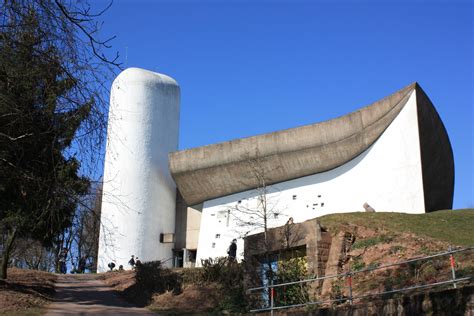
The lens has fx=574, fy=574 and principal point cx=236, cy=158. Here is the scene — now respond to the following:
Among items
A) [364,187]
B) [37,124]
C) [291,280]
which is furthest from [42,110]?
[364,187]

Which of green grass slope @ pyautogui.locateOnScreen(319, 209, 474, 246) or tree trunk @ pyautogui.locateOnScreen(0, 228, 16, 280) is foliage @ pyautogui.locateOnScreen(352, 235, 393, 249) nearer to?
green grass slope @ pyautogui.locateOnScreen(319, 209, 474, 246)

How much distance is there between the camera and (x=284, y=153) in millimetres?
33938

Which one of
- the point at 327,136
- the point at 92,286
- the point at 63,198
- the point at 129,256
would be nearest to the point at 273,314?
the point at 63,198

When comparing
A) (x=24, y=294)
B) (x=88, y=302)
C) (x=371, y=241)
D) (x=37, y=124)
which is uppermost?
(x=37, y=124)

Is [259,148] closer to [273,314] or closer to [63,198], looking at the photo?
[273,314]

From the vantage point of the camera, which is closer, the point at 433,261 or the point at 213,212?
the point at 433,261

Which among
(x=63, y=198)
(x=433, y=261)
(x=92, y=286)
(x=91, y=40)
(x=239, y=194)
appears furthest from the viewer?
(x=239, y=194)

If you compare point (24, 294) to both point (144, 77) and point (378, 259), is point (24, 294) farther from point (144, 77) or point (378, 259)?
point (144, 77)

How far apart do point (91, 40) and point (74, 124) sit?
111 centimetres

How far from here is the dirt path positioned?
60.6ft

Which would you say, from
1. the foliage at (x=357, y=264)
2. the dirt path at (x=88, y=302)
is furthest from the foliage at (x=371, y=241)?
the dirt path at (x=88, y=302)

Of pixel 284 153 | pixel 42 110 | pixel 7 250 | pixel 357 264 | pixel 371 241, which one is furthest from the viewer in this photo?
pixel 284 153

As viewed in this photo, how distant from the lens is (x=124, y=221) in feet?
135

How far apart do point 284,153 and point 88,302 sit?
16176 millimetres
